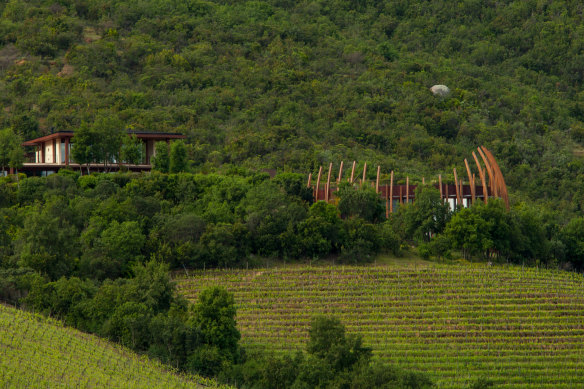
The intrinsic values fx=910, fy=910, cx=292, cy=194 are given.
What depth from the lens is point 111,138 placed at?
72.8 m

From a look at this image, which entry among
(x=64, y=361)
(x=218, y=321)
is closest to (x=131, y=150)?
(x=218, y=321)

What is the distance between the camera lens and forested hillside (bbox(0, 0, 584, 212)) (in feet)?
316

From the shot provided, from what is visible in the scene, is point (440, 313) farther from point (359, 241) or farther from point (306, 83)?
point (306, 83)

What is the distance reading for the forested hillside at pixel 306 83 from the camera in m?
96.4

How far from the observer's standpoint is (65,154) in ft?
246

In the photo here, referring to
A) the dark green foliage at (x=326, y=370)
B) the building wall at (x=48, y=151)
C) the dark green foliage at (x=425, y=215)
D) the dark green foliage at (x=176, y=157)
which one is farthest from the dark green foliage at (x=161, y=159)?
the dark green foliage at (x=326, y=370)

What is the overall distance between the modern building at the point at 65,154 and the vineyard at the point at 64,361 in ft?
90.2

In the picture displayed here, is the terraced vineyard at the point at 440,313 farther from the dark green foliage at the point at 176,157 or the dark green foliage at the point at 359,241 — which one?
the dark green foliage at the point at 176,157

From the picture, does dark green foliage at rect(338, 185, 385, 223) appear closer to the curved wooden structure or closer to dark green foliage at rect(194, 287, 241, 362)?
the curved wooden structure

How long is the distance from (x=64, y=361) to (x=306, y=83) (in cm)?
7916

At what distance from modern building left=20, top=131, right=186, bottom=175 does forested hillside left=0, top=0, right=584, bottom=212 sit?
18.6 ft

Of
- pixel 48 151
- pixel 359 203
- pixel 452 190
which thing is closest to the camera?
pixel 359 203

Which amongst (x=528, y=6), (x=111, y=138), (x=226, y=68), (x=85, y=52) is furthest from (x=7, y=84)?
(x=528, y=6)

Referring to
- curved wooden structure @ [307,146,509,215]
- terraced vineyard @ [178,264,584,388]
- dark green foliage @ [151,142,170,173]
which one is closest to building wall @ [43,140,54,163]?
dark green foliage @ [151,142,170,173]
